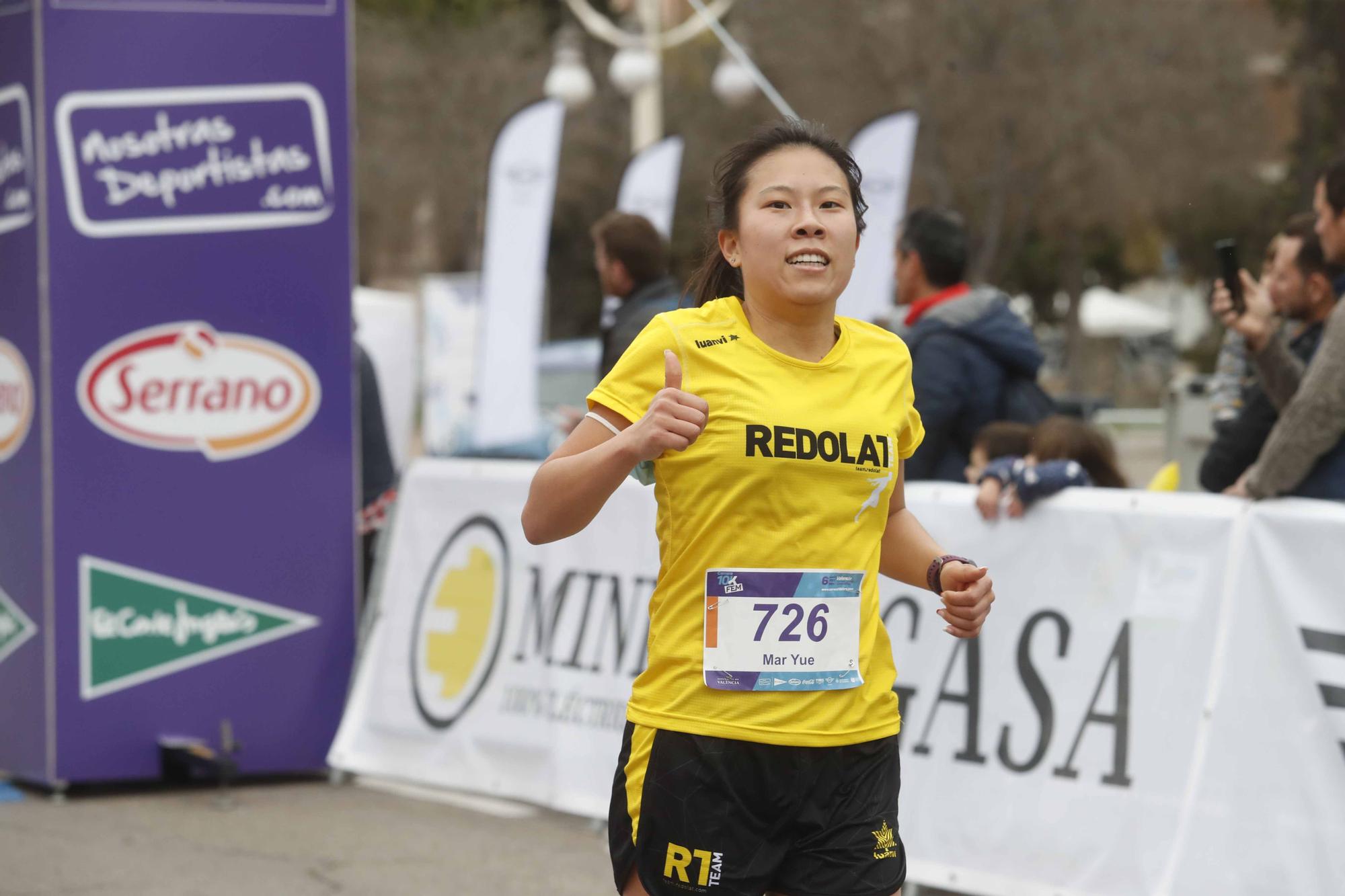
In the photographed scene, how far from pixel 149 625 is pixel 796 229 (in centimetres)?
463

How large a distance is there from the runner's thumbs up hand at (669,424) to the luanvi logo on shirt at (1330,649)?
99.3 inches

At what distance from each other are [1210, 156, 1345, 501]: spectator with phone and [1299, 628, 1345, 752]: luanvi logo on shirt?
0.40m

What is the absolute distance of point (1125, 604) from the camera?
496 cm

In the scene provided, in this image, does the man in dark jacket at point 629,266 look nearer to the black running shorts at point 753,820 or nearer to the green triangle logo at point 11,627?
the green triangle logo at point 11,627

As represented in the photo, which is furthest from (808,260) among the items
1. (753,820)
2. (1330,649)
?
(1330,649)

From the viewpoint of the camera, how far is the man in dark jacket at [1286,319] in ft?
17.5

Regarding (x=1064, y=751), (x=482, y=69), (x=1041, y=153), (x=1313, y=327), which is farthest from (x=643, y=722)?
(x=482, y=69)

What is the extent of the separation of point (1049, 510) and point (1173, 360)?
45.9 metres

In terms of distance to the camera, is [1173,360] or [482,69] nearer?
[482,69]

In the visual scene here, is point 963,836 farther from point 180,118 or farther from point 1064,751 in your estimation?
point 180,118

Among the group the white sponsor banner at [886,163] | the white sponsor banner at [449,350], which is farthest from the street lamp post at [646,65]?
the white sponsor banner at [886,163]

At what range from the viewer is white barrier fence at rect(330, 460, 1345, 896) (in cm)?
452

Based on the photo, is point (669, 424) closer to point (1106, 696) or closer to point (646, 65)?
point (1106, 696)

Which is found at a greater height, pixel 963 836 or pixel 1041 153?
pixel 1041 153
